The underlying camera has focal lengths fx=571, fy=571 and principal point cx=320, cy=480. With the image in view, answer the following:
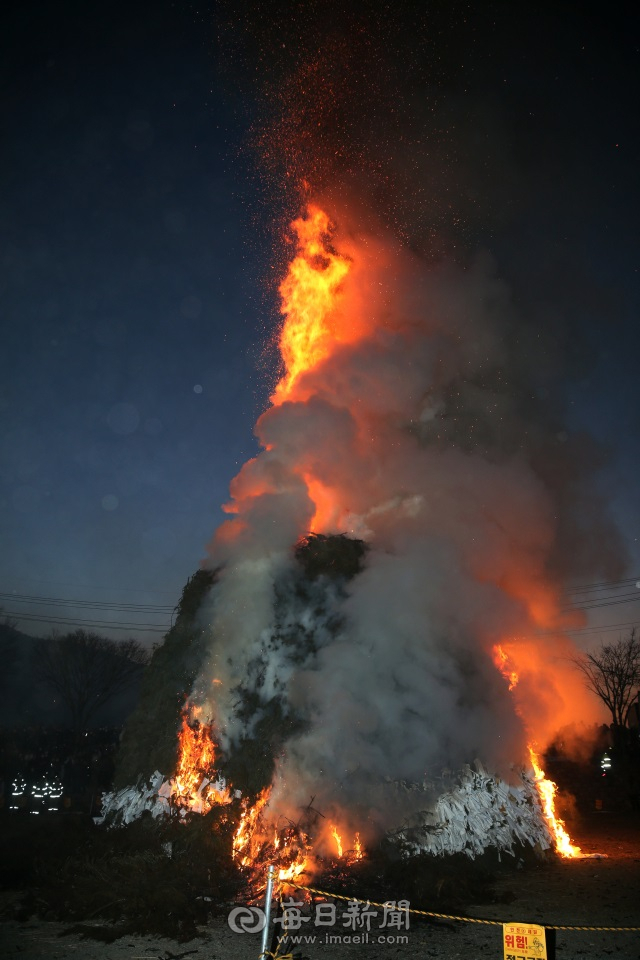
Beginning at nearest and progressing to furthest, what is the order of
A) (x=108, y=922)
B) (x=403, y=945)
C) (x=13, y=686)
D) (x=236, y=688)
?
(x=403, y=945) → (x=108, y=922) → (x=236, y=688) → (x=13, y=686)

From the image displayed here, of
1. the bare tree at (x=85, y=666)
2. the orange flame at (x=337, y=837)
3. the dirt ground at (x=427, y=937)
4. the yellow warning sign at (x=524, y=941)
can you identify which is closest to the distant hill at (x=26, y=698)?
the bare tree at (x=85, y=666)

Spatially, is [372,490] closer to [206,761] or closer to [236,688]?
[236,688]

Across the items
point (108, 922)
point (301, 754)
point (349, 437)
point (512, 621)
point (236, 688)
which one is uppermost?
point (349, 437)

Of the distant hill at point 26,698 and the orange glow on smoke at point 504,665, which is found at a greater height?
the distant hill at point 26,698

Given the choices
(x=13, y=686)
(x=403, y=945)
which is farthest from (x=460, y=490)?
(x=13, y=686)

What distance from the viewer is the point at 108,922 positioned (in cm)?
926

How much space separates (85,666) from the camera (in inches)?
1577

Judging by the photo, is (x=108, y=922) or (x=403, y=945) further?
(x=108, y=922)

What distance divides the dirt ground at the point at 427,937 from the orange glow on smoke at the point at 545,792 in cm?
320

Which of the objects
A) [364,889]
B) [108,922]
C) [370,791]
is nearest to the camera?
[108,922]

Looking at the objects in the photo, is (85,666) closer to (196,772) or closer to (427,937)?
(196,772)

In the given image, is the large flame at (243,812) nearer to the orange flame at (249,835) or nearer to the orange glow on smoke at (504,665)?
the orange flame at (249,835)

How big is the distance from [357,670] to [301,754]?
2368 mm

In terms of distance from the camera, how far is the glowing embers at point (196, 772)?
1327cm
